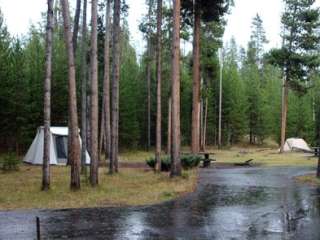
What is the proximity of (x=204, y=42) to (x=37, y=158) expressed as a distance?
48.9 feet

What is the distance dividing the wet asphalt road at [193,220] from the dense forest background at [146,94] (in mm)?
14559

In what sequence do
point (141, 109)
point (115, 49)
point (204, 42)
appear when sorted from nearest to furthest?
point (115, 49) → point (204, 42) → point (141, 109)

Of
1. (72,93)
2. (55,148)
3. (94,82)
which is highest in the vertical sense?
(94,82)

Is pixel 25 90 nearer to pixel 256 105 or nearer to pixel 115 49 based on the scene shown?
pixel 115 49

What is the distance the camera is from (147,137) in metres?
44.8

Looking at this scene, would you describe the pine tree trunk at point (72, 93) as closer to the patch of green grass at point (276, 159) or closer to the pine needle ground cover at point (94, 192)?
the pine needle ground cover at point (94, 192)

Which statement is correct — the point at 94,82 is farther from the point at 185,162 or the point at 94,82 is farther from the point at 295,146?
the point at 295,146

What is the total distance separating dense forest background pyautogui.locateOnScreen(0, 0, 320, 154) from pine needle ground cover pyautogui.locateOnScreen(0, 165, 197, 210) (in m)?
10.8

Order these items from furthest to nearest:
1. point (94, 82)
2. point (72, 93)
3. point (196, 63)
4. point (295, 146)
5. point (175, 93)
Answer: point (295, 146) → point (196, 63) → point (175, 93) → point (94, 82) → point (72, 93)

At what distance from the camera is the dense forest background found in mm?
31328

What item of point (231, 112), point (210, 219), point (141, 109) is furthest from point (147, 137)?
point (210, 219)

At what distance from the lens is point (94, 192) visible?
13148mm

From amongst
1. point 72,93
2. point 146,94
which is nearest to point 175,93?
point 72,93

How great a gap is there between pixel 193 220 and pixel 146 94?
35.5 metres
